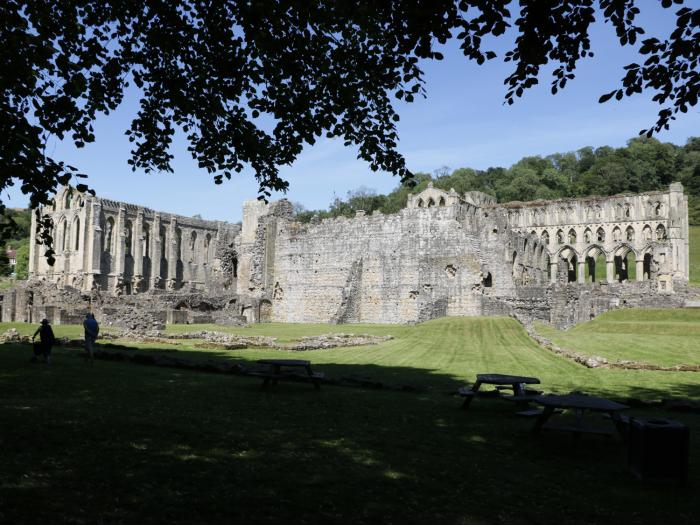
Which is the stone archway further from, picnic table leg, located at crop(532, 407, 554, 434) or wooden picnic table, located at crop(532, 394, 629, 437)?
wooden picnic table, located at crop(532, 394, 629, 437)

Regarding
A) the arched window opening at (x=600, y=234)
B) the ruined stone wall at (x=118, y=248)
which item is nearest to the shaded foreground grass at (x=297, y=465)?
the ruined stone wall at (x=118, y=248)

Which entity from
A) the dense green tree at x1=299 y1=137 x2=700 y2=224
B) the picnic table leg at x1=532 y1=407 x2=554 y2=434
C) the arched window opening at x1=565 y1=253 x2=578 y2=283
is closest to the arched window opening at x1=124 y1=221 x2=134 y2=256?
the dense green tree at x1=299 y1=137 x2=700 y2=224

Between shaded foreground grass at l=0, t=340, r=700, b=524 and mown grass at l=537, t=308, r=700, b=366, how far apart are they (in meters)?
9.90

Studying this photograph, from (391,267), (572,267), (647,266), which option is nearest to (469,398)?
(391,267)

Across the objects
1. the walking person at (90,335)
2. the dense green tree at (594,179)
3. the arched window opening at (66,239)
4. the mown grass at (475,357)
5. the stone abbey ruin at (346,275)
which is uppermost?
the dense green tree at (594,179)

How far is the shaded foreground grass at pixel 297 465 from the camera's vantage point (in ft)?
16.3

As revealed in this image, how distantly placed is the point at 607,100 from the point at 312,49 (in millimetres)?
5417

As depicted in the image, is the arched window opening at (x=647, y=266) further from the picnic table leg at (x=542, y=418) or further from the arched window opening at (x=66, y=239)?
the picnic table leg at (x=542, y=418)

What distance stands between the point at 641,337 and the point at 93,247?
2091 inches

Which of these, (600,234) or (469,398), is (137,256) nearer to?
(600,234)

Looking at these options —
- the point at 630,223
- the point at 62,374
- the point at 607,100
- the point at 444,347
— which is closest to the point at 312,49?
the point at 607,100

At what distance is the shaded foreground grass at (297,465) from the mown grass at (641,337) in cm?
990

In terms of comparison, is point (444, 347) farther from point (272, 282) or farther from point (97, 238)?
point (97, 238)

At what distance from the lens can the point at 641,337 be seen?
81.9ft
